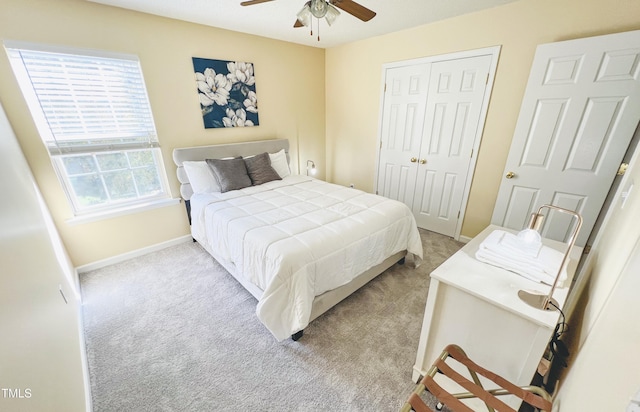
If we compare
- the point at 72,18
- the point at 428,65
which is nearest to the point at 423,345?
the point at 428,65

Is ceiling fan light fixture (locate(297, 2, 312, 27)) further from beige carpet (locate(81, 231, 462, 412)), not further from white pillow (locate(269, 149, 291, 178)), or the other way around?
beige carpet (locate(81, 231, 462, 412))

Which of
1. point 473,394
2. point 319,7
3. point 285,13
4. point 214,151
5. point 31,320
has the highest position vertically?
point 285,13

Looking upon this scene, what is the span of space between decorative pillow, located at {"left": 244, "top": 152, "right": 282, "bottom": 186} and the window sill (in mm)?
940

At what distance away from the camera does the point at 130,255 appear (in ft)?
8.83

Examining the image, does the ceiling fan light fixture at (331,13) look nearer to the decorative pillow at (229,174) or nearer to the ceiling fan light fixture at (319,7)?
the ceiling fan light fixture at (319,7)

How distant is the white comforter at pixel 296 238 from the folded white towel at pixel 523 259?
857 mm

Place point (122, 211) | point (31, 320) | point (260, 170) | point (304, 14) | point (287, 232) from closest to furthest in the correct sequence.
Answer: point (31, 320)
point (304, 14)
point (287, 232)
point (122, 211)
point (260, 170)

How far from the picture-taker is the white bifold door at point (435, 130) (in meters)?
2.63

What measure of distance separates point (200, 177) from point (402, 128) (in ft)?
8.79

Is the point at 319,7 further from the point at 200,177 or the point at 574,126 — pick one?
the point at 574,126

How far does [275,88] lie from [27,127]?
259cm

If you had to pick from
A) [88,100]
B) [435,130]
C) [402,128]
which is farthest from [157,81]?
[435,130]

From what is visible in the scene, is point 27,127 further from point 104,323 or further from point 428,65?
point 428,65

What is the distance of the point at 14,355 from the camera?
2.42 ft
